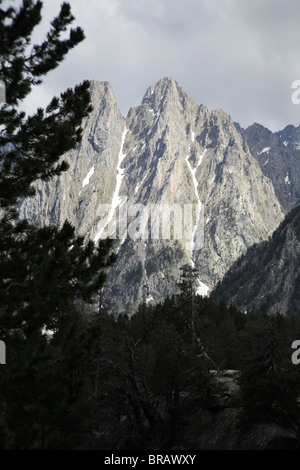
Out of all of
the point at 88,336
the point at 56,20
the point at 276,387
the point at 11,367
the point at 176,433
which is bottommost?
the point at 176,433

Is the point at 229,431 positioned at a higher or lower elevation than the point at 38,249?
lower

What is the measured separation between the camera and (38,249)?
41.4 feet

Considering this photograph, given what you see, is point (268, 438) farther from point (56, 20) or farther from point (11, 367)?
point (56, 20)

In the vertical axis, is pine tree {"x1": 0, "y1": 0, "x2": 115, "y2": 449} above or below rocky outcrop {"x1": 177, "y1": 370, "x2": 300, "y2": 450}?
above

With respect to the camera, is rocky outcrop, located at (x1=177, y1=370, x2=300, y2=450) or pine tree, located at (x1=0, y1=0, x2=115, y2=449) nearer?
pine tree, located at (x1=0, y1=0, x2=115, y2=449)

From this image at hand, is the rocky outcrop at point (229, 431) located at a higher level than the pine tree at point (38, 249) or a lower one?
lower

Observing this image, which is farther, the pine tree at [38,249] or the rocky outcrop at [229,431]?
the rocky outcrop at [229,431]

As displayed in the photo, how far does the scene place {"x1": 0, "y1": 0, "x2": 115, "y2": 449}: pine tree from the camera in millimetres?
10883

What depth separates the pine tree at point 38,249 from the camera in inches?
428

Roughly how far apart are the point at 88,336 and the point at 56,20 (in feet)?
34.4

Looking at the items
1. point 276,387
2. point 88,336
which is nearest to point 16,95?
point 88,336
